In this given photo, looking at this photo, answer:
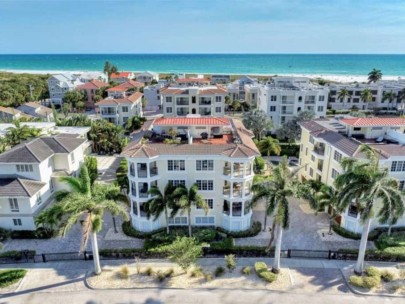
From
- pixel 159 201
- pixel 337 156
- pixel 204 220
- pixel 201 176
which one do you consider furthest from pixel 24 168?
pixel 337 156

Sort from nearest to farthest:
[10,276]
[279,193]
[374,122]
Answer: [279,193] < [10,276] < [374,122]


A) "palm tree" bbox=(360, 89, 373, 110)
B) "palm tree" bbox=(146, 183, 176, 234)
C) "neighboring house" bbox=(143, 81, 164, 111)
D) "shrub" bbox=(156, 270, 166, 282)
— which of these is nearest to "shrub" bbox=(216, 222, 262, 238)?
"palm tree" bbox=(146, 183, 176, 234)

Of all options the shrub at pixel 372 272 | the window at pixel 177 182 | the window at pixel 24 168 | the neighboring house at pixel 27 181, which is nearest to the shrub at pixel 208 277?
the window at pixel 177 182

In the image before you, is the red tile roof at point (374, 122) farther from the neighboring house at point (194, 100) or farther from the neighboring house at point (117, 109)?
the neighboring house at point (117, 109)

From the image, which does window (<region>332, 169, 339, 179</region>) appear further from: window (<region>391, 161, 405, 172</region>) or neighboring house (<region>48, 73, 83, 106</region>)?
neighboring house (<region>48, 73, 83, 106</region>)

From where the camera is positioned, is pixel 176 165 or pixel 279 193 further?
pixel 176 165

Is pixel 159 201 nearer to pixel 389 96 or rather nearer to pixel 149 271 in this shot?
pixel 149 271
